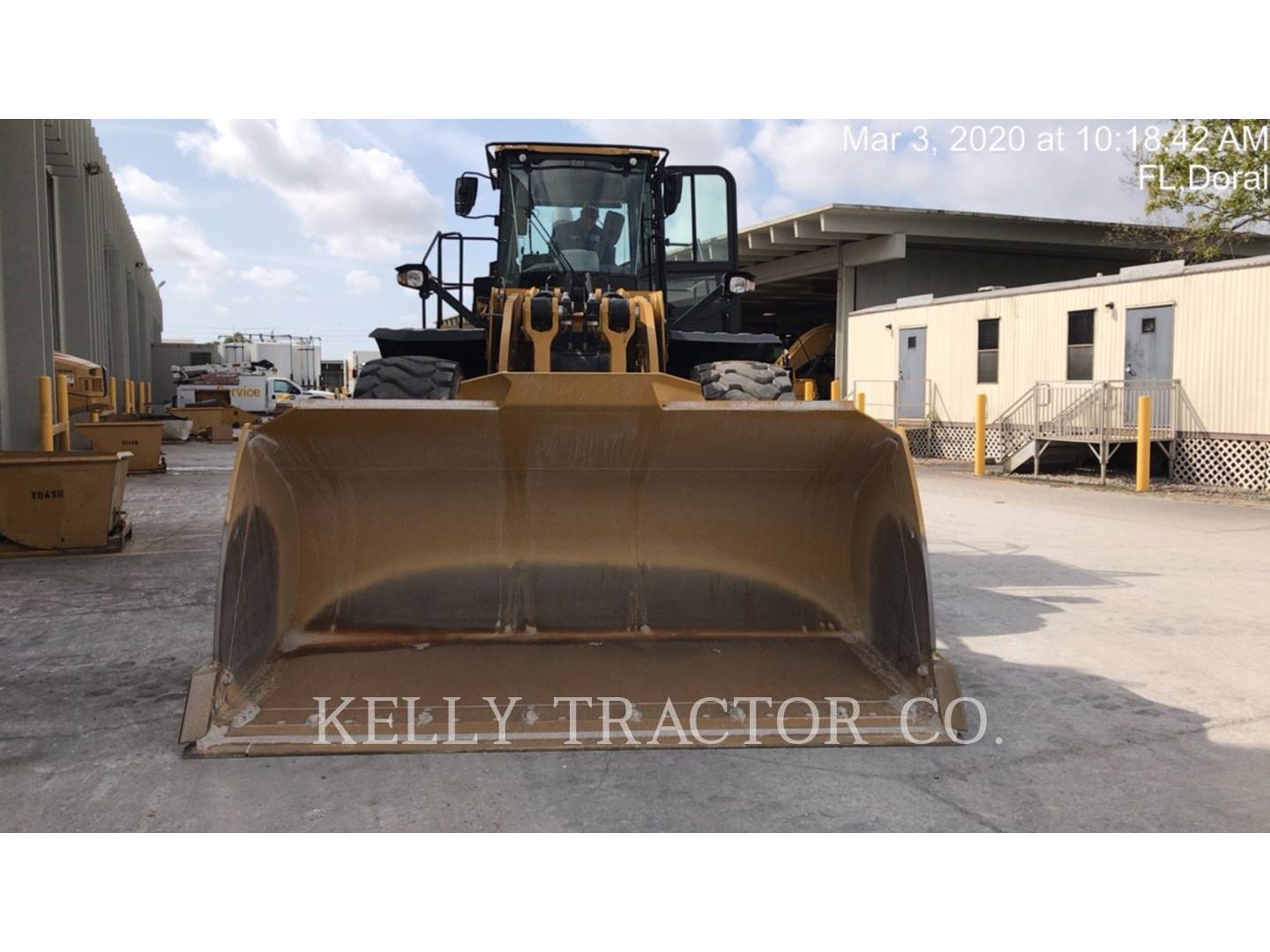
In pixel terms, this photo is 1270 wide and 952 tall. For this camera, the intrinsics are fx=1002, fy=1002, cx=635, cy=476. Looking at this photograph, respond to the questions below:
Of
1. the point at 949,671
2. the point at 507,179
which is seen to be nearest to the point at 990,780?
the point at 949,671

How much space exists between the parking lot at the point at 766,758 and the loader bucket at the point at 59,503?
48.2 inches

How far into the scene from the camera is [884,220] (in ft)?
74.5

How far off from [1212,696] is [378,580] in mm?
3597

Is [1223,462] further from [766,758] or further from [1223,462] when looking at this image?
[766,758]

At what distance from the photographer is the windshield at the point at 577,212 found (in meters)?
5.96

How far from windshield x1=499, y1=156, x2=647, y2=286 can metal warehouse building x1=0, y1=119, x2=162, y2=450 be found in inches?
328

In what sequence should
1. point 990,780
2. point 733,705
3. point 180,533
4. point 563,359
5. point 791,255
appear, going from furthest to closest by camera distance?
point 791,255 < point 180,533 < point 563,359 < point 733,705 < point 990,780

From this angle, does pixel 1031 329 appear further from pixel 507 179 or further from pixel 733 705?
pixel 733 705

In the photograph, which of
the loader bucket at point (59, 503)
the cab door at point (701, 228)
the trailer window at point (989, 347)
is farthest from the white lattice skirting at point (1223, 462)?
the loader bucket at point (59, 503)

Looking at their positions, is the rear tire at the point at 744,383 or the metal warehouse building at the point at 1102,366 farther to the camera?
the metal warehouse building at the point at 1102,366

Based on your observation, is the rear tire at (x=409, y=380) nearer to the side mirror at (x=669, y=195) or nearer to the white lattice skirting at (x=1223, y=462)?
the side mirror at (x=669, y=195)

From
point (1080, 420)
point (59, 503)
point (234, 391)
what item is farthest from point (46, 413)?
point (234, 391)

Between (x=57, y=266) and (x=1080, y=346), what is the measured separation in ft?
60.3

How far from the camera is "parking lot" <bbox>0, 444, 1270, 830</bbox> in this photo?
9.95 ft
